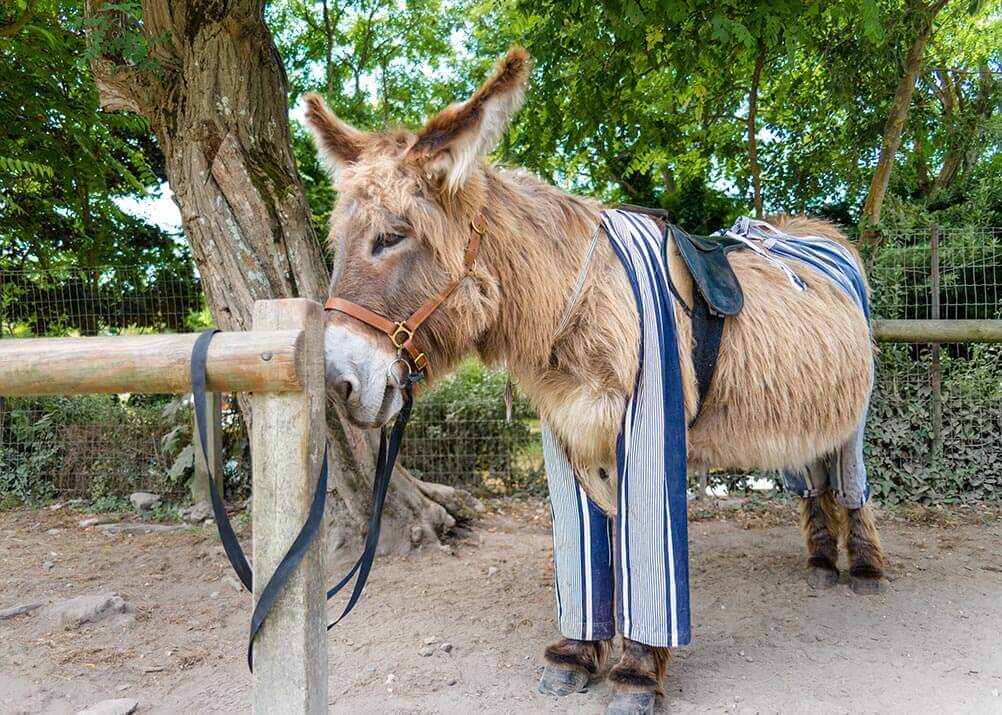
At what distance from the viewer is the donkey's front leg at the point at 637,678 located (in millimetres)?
2627

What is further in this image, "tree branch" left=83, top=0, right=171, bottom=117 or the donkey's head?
"tree branch" left=83, top=0, right=171, bottom=117

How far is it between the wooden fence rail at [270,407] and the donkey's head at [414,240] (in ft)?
1.03

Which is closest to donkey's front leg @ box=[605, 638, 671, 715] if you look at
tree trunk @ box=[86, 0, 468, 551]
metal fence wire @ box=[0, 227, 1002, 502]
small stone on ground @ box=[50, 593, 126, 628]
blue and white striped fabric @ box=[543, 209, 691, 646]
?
blue and white striped fabric @ box=[543, 209, 691, 646]

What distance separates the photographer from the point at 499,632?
362cm

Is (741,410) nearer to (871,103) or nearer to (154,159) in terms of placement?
(871,103)

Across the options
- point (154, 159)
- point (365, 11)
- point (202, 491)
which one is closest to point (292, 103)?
point (365, 11)

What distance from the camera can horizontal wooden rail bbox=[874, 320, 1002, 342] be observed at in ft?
17.8

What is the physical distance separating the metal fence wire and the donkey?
113 inches

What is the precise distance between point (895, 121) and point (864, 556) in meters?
3.57

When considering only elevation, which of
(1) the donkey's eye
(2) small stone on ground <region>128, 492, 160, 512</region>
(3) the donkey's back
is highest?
(1) the donkey's eye

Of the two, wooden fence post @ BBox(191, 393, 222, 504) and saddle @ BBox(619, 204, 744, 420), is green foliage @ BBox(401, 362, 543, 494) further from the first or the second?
saddle @ BBox(619, 204, 744, 420)

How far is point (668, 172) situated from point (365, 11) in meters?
4.86

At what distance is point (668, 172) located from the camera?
1054 centimetres

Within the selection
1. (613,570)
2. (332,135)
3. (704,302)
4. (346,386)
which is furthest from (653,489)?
(332,135)
